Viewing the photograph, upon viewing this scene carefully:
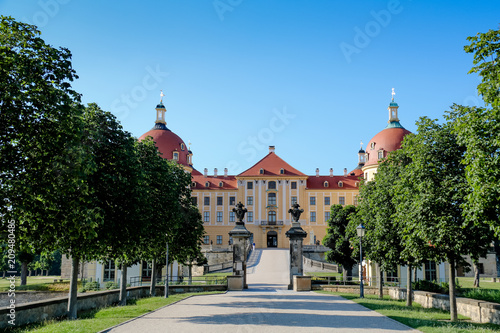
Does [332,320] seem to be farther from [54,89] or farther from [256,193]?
[256,193]

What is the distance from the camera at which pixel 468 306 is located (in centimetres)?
1581

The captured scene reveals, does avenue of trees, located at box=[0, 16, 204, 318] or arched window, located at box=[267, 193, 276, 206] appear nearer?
avenue of trees, located at box=[0, 16, 204, 318]

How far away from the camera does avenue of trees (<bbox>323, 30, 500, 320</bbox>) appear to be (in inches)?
421

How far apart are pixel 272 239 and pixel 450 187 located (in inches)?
2308

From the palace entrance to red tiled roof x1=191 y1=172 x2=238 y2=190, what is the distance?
944 cm

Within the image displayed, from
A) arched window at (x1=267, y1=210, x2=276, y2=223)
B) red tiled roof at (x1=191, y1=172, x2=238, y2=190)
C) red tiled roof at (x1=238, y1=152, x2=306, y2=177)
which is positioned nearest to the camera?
arched window at (x1=267, y1=210, x2=276, y2=223)

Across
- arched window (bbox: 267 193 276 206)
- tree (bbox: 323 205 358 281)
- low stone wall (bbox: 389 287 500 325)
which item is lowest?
low stone wall (bbox: 389 287 500 325)

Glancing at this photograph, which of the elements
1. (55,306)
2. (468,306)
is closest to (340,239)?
(468,306)

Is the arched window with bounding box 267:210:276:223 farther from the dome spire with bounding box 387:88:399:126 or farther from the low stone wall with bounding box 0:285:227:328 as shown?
the low stone wall with bounding box 0:285:227:328

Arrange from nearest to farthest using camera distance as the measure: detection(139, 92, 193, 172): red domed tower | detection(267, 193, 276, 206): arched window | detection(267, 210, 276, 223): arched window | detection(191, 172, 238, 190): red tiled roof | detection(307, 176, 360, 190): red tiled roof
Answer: detection(139, 92, 193, 172): red domed tower → detection(267, 210, 276, 223): arched window → detection(267, 193, 276, 206): arched window → detection(307, 176, 360, 190): red tiled roof → detection(191, 172, 238, 190): red tiled roof

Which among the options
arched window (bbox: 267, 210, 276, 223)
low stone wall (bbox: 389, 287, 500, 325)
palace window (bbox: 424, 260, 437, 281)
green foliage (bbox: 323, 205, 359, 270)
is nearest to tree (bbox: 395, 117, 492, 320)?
low stone wall (bbox: 389, 287, 500, 325)

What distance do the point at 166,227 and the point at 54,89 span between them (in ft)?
33.3

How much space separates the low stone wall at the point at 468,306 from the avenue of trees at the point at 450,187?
36.0 inches

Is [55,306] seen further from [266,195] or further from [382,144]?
[266,195]
